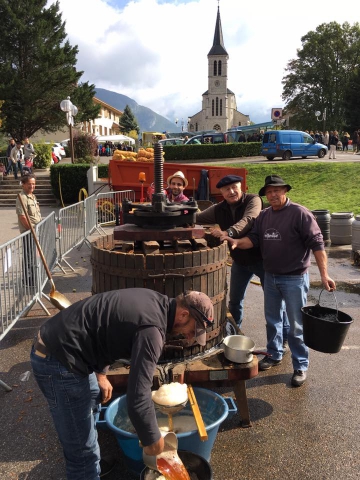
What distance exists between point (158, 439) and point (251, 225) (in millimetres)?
2933

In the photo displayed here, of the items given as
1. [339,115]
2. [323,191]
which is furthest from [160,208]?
[339,115]

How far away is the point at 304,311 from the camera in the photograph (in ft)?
13.4

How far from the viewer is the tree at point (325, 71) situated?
58.2m

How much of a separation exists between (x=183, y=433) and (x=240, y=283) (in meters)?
2.38

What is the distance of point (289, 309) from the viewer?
438 centimetres

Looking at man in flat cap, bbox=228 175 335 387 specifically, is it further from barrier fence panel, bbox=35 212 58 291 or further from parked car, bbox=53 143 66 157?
parked car, bbox=53 143 66 157

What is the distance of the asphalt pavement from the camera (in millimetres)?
3250

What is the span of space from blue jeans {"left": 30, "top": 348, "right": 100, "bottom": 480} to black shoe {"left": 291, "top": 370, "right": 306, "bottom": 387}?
7.83 ft

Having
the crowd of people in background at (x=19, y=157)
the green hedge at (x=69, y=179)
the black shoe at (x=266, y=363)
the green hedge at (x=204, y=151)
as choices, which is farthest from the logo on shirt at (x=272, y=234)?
the green hedge at (x=204, y=151)

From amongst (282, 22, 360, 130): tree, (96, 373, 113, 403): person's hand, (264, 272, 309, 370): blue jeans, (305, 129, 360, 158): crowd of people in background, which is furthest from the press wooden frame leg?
(282, 22, 360, 130): tree

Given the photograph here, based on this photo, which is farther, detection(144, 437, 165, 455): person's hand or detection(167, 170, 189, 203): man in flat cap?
detection(167, 170, 189, 203): man in flat cap

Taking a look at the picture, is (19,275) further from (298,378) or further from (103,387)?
(298,378)

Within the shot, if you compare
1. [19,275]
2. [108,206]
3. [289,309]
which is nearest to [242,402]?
[289,309]

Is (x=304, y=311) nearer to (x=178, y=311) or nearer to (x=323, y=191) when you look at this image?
(x=178, y=311)
